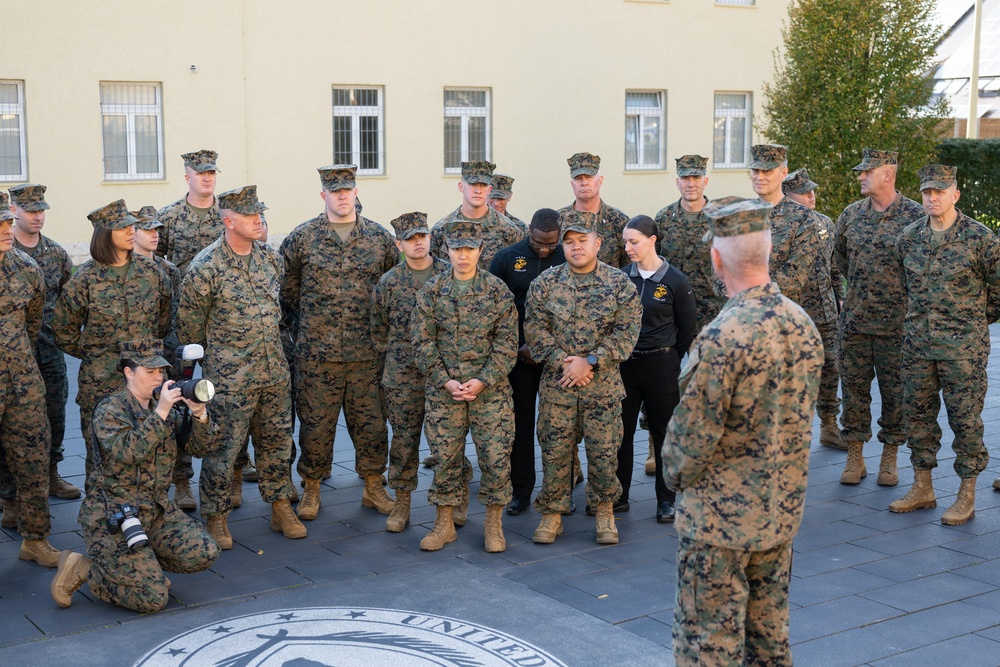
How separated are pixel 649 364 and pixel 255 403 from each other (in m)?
2.43

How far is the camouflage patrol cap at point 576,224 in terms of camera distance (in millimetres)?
6711

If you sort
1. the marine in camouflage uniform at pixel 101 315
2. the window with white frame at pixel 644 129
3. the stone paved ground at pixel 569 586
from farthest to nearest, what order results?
1. the window with white frame at pixel 644 129
2. the marine in camouflage uniform at pixel 101 315
3. the stone paved ground at pixel 569 586

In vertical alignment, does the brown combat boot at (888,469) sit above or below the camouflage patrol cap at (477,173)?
below

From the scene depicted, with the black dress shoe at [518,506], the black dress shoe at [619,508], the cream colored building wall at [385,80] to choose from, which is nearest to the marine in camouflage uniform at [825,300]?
the black dress shoe at [619,508]

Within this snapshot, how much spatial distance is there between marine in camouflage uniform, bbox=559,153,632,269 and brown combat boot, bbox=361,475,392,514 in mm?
2194

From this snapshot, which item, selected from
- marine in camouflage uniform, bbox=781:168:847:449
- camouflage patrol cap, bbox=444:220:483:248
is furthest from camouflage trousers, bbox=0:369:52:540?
marine in camouflage uniform, bbox=781:168:847:449

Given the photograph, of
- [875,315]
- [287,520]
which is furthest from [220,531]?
[875,315]

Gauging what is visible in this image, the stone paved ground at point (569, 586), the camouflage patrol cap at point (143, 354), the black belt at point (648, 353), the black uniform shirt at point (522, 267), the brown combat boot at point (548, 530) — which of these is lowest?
the stone paved ground at point (569, 586)

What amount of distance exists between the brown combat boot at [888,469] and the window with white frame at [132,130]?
14.1m

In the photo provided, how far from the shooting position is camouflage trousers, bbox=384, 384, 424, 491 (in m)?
7.19

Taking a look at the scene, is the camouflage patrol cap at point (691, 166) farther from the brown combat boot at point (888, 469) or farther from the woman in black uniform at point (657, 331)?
the brown combat boot at point (888, 469)

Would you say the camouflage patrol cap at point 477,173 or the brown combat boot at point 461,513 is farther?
the camouflage patrol cap at point 477,173

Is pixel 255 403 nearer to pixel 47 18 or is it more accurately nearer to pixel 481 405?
pixel 481 405

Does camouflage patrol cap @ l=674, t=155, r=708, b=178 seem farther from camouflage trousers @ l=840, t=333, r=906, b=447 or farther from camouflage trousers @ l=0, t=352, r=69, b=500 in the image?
camouflage trousers @ l=0, t=352, r=69, b=500
